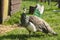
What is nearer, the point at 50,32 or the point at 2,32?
the point at 50,32

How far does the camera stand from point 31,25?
621cm

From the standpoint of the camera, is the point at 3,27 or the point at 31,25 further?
the point at 3,27

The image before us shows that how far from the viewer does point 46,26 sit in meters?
6.42

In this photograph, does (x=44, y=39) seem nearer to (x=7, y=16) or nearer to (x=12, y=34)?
(x=12, y=34)

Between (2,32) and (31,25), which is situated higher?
(31,25)

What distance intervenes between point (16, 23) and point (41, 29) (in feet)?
8.61

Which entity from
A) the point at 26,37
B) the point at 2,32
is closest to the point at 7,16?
the point at 2,32

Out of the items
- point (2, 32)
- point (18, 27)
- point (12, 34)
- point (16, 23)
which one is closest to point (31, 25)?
point (12, 34)

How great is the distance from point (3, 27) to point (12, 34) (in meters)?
1.18

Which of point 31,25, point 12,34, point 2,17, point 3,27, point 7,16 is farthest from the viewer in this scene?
point 7,16

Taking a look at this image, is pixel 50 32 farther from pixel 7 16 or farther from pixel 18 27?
pixel 7 16

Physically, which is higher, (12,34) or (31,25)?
(31,25)

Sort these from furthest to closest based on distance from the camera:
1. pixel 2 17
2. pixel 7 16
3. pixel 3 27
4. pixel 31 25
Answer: pixel 7 16 < pixel 2 17 < pixel 3 27 < pixel 31 25

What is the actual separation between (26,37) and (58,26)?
205 cm
